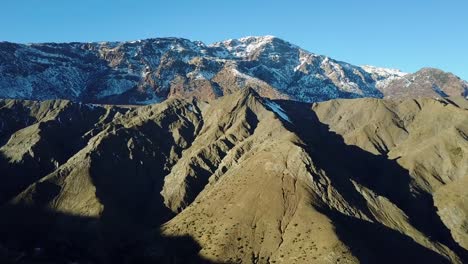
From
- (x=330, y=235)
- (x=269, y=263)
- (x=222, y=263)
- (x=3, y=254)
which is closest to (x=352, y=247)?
(x=330, y=235)

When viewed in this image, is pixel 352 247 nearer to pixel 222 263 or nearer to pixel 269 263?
pixel 269 263

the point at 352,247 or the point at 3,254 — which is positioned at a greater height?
the point at 352,247

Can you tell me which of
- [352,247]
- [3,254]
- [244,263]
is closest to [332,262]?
[352,247]

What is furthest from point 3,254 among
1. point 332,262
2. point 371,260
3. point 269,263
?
point 371,260

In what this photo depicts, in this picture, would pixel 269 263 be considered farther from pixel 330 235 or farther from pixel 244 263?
pixel 330 235

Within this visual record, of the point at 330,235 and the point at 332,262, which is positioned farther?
the point at 330,235

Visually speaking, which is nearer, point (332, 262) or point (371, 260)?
point (332, 262)

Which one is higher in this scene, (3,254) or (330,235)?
(330,235)
